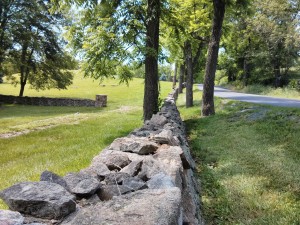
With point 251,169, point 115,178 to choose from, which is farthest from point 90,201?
point 251,169

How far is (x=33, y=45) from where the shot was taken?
92.8 feet

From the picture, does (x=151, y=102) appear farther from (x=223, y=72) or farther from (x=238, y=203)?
(x=223, y=72)

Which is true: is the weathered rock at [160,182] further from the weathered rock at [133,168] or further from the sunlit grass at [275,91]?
the sunlit grass at [275,91]

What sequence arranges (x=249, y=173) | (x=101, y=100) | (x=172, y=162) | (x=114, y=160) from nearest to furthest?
(x=172, y=162) < (x=114, y=160) < (x=249, y=173) < (x=101, y=100)

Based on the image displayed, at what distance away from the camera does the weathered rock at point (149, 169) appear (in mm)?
3100

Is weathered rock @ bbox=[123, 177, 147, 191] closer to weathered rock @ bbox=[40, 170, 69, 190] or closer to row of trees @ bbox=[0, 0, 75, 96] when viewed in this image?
weathered rock @ bbox=[40, 170, 69, 190]

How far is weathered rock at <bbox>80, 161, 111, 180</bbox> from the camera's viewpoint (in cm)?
309

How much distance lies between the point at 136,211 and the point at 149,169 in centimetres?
122

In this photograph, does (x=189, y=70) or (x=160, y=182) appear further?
(x=189, y=70)

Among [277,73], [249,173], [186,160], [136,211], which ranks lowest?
[249,173]

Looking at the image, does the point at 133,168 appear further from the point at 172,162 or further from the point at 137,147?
the point at 137,147

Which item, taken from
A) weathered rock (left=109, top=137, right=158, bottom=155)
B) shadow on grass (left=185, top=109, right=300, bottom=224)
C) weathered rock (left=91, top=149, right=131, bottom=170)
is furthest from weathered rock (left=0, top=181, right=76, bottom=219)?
Result: shadow on grass (left=185, top=109, right=300, bottom=224)

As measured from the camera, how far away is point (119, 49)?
9.30 meters

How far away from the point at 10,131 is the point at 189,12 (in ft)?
35.9
